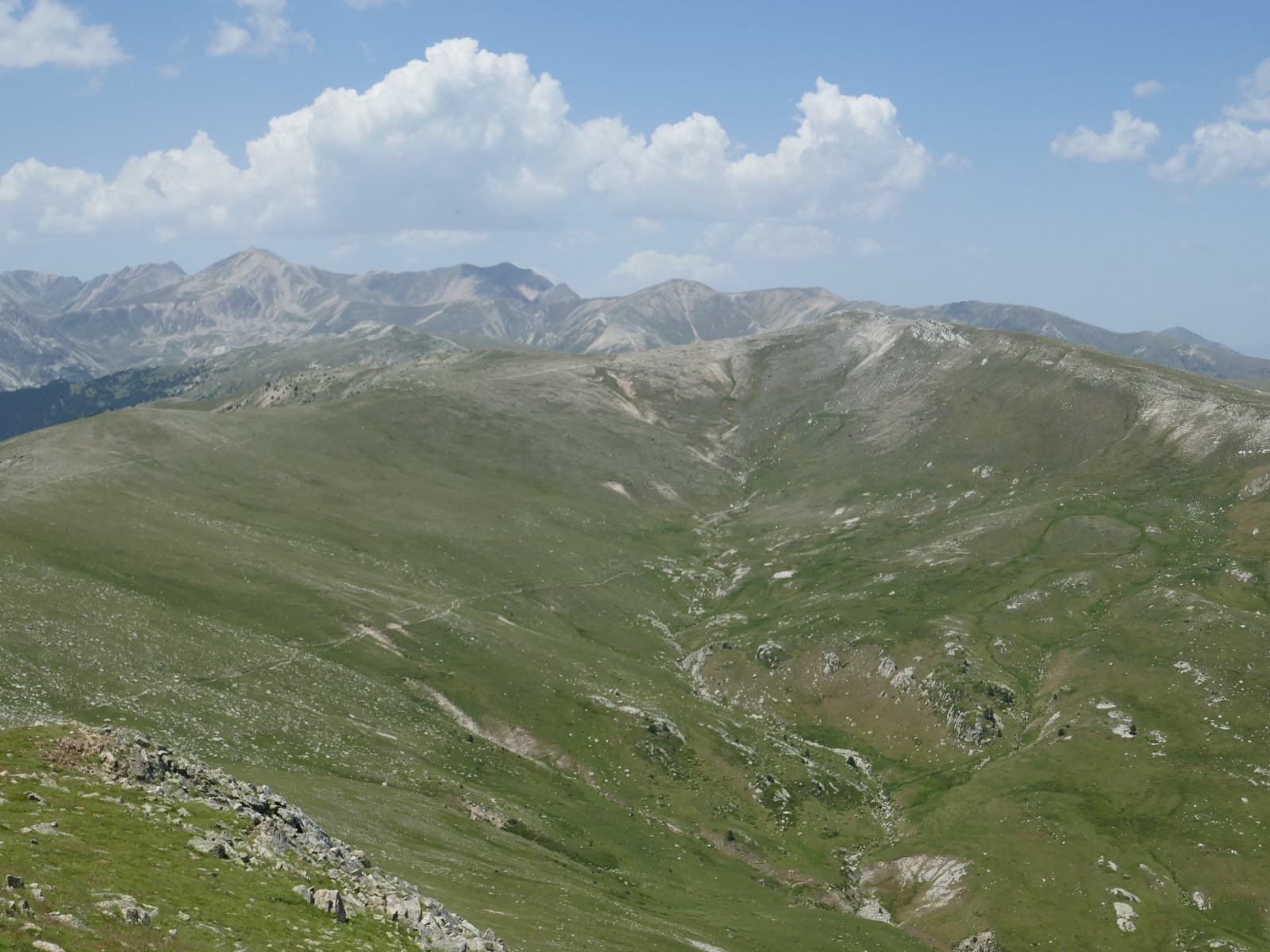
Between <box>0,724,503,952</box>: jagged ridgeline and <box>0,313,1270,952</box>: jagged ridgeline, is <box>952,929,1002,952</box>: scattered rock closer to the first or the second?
<box>0,313,1270,952</box>: jagged ridgeline

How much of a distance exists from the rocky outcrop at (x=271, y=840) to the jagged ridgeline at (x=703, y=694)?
137 centimetres

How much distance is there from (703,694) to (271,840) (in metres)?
102

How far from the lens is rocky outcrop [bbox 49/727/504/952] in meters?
36.4

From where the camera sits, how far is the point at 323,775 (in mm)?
74062

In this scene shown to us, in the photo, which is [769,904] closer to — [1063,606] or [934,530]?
[1063,606]

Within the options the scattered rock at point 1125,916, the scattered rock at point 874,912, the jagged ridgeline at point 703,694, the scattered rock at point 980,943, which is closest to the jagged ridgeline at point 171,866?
the jagged ridgeline at point 703,694

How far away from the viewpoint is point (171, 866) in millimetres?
32312

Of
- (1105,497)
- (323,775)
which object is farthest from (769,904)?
(1105,497)

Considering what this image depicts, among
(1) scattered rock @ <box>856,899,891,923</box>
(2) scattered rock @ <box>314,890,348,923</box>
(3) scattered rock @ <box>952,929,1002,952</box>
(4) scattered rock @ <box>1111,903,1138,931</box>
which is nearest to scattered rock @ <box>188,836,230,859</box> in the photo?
(2) scattered rock @ <box>314,890,348,923</box>

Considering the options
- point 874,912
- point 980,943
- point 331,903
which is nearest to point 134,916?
point 331,903

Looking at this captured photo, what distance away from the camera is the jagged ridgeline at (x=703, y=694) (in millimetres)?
74750

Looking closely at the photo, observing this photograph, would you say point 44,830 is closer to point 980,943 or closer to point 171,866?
point 171,866

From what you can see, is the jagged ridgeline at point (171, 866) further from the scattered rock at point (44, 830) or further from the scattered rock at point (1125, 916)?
the scattered rock at point (1125, 916)

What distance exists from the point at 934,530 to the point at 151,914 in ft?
557
